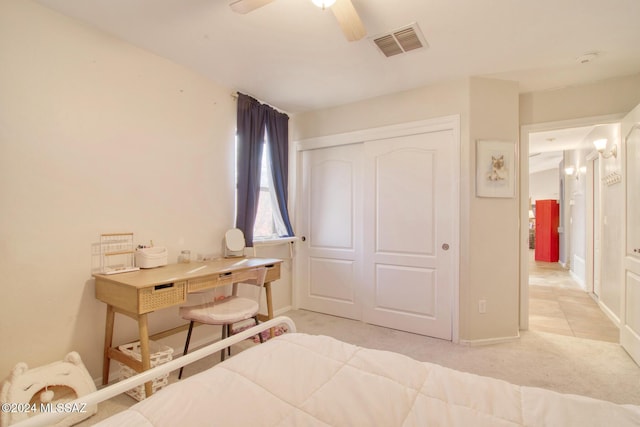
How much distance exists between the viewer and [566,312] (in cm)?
377

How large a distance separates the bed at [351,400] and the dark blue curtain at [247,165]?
6.55ft

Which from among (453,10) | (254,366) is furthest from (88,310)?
(453,10)

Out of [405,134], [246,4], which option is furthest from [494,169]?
[246,4]

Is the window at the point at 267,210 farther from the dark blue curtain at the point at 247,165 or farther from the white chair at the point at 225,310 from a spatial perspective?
the white chair at the point at 225,310

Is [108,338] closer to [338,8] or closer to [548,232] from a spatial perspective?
[338,8]

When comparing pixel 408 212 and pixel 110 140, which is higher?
pixel 110 140

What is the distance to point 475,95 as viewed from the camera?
9.37ft

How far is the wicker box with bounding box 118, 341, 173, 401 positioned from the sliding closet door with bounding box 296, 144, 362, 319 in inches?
76.0

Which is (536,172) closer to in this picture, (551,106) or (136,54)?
(551,106)

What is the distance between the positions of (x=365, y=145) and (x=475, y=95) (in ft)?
3.70

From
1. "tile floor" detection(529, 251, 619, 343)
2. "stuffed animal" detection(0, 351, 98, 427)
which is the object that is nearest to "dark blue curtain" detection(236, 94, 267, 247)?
"stuffed animal" detection(0, 351, 98, 427)

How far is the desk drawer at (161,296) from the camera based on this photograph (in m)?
1.82

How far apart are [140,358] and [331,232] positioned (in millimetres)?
2254

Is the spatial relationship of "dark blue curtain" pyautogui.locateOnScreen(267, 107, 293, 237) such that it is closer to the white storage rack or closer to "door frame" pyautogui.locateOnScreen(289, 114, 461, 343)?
"door frame" pyautogui.locateOnScreen(289, 114, 461, 343)
